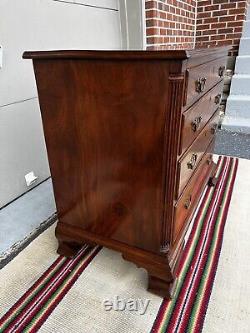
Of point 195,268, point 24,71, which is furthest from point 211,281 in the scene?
point 24,71

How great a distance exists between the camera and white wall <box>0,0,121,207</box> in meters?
1.54

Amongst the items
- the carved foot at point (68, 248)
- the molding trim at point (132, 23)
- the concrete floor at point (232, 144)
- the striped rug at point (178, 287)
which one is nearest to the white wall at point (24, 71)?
the molding trim at point (132, 23)

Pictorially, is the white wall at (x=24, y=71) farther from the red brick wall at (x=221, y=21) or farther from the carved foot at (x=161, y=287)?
the red brick wall at (x=221, y=21)

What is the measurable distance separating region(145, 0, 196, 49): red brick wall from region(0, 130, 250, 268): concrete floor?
5.32 ft

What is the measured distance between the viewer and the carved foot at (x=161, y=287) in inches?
43.3

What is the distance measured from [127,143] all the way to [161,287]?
0.61m

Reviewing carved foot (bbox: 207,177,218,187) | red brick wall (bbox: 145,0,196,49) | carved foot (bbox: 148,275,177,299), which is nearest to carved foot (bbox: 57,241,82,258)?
carved foot (bbox: 148,275,177,299)

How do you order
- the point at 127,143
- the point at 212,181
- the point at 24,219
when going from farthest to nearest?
the point at 212,181, the point at 24,219, the point at 127,143

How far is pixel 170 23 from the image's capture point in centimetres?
276

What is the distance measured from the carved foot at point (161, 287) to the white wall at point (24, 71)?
3.36 ft

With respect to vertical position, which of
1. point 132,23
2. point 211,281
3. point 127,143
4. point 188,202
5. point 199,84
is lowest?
point 211,281

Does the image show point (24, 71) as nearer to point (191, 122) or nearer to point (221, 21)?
point (191, 122)

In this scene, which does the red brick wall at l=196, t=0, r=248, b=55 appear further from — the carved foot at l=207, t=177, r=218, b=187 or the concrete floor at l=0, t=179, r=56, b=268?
the concrete floor at l=0, t=179, r=56, b=268

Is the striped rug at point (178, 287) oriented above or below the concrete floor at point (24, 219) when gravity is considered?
below
